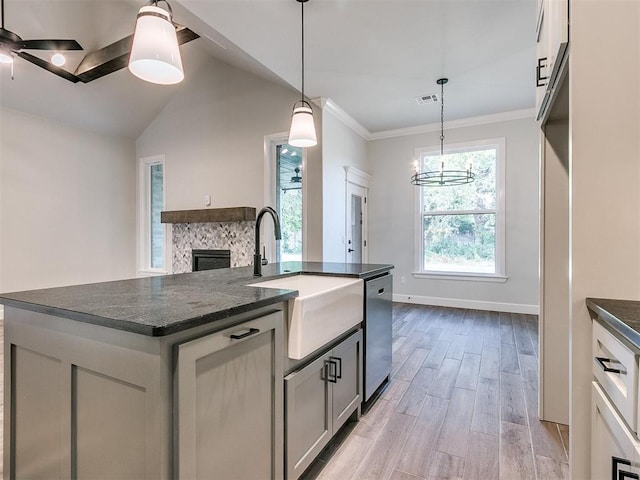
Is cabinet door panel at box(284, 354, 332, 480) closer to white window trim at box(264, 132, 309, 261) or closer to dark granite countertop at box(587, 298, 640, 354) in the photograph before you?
dark granite countertop at box(587, 298, 640, 354)

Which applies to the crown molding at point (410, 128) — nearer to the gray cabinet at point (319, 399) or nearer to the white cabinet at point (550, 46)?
the white cabinet at point (550, 46)

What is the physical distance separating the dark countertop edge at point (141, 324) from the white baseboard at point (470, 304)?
4.62 meters

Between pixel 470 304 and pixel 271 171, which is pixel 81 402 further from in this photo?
pixel 470 304

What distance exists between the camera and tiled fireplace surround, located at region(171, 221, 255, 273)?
4.79m

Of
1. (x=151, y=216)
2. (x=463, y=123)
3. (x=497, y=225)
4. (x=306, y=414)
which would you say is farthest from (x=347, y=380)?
(x=151, y=216)

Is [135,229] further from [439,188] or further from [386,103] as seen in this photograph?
[439,188]

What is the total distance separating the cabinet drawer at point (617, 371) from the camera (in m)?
0.84

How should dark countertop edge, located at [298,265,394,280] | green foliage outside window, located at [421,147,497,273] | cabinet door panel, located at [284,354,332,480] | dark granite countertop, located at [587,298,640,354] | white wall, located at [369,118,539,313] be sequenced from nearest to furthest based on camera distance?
dark granite countertop, located at [587,298,640,354]
cabinet door panel, located at [284,354,332,480]
dark countertop edge, located at [298,265,394,280]
white wall, located at [369,118,539,313]
green foliage outside window, located at [421,147,497,273]

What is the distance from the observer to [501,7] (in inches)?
103

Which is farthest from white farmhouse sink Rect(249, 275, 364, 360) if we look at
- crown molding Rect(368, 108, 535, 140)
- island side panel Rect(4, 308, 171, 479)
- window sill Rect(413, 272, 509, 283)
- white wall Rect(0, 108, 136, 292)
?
white wall Rect(0, 108, 136, 292)

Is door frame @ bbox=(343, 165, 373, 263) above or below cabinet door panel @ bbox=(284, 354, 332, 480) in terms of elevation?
above

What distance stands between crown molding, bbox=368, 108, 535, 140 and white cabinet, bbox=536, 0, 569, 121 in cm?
329

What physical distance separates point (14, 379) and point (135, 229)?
5.25 m

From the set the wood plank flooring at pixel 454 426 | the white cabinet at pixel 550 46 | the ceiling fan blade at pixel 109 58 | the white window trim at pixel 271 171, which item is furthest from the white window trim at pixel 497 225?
the ceiling fan blade at pixel 109 58
